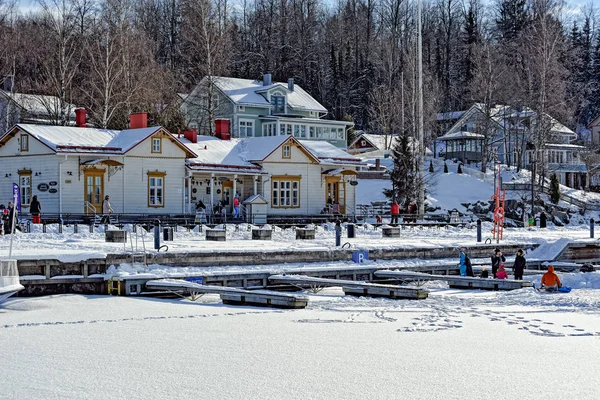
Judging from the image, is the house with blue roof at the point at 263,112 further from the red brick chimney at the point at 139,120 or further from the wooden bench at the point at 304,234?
the wooden bench at the point at 304,234

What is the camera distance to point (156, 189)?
43.9m

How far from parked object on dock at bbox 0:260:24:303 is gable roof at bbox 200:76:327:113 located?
51863mm

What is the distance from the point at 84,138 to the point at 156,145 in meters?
3.55

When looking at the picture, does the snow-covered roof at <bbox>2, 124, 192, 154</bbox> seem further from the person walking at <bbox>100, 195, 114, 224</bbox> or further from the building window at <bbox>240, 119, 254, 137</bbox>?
the building window at <bbox>240, 119, 254, 137</bbox>

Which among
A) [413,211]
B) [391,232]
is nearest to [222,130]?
[413,211]

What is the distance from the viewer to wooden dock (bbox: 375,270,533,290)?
25.2 m

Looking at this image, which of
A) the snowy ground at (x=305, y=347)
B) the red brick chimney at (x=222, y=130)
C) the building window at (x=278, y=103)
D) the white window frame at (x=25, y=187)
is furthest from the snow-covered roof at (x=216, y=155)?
the building window at (x=278, y=103)

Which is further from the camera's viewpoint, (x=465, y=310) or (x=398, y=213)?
(x=398, y=213)

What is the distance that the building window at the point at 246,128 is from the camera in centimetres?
7238

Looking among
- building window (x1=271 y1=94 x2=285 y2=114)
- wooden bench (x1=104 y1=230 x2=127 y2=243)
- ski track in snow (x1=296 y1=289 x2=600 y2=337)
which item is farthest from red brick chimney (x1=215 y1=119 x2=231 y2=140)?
ski track in snow (x1=296 y1=289 x2=600 y2=337)

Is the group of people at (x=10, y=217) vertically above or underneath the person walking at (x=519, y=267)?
above

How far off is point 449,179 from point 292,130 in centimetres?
1359

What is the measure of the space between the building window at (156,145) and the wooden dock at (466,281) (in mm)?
19508

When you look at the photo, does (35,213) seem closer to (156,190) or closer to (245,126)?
(156,190)
